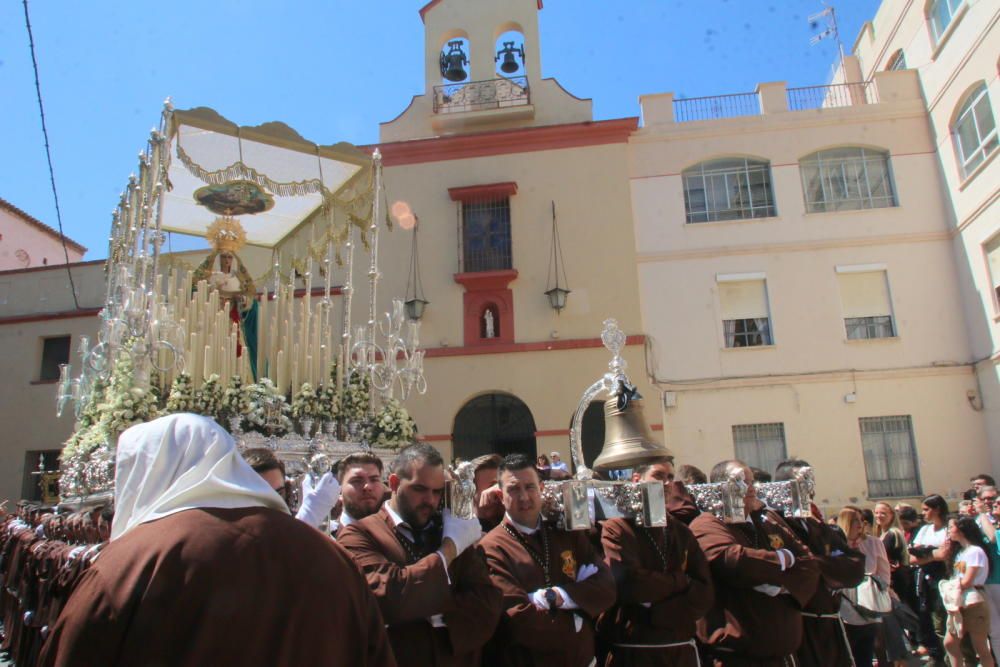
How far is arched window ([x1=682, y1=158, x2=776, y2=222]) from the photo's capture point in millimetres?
15461

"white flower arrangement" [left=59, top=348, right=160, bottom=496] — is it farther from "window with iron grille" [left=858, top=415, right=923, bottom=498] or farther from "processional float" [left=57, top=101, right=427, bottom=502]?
"window with iron grille" [left=858, top=415, right=923, bottom=498]

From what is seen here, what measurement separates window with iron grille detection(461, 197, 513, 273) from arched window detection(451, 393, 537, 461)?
2.79 meters

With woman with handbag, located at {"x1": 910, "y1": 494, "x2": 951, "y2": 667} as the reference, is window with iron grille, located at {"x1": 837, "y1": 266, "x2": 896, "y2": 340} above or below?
above

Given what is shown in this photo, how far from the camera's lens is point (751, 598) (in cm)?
425

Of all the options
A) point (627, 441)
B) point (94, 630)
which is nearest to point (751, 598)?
point (627, 441)

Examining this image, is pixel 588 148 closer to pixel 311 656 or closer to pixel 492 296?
pixel 492 296

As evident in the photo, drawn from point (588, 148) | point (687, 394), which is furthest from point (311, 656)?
point (588, 148)

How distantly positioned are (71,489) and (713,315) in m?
11.4

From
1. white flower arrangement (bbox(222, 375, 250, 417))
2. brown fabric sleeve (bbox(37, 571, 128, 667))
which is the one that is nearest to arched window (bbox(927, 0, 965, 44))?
white flower arrangement (bbox(222, 375, 250, 417))

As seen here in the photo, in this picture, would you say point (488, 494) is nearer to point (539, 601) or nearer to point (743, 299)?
point (539, 601)

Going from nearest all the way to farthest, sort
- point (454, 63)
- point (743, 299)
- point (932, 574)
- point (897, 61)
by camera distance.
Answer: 1. point (932, 574)
2. point (743, 299)
3. point (454, 63)
4. point (897, 61)

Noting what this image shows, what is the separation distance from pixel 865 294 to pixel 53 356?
17.4 m

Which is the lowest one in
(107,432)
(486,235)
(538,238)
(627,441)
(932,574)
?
(932,574)

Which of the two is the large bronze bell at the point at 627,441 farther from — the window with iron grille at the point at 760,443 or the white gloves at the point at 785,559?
the window with iron grille at the point at 760,443
